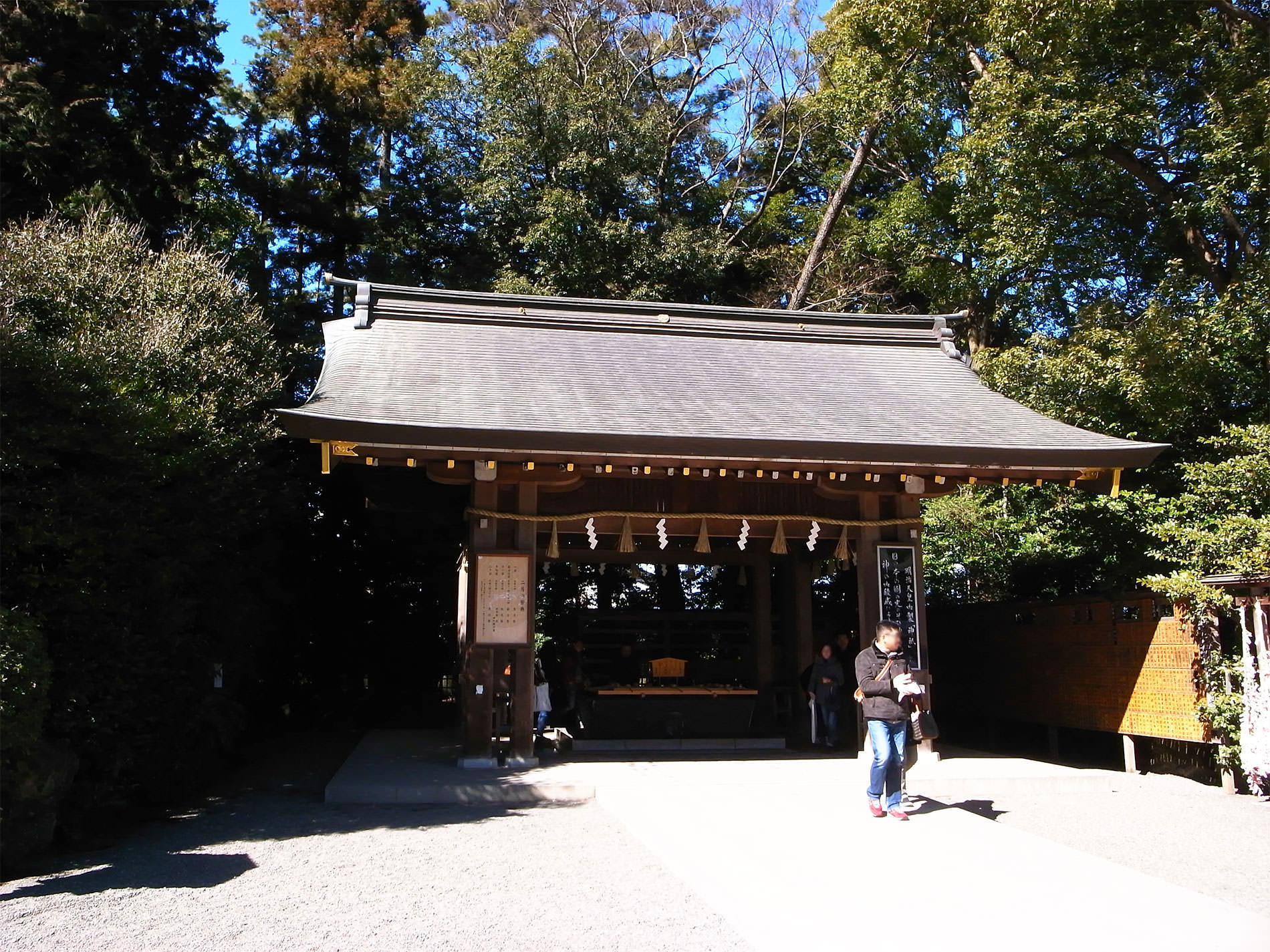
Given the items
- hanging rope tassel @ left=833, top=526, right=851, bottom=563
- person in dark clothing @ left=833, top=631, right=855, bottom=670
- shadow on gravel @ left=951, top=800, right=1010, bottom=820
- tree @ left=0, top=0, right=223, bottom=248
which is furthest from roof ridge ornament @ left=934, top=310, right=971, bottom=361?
tree @ left=0, top=0, right=223, bottom=248

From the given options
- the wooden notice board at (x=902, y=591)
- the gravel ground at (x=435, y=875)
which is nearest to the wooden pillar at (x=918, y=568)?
the wooden notice board at (x=902, y=591)

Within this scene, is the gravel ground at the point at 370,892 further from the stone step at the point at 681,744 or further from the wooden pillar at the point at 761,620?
the wooden pillar at the point at 761,620

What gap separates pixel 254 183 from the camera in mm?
18781

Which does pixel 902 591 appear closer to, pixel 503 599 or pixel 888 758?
pixel 888 758

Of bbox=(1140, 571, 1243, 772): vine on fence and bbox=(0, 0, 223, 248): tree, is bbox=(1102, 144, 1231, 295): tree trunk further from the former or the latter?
bbox=(0, 0, 223, 248): tree

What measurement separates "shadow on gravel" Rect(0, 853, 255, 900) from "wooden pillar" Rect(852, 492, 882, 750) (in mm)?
5252

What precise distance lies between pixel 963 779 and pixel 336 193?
58.5ft

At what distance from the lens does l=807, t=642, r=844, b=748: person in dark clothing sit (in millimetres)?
9656

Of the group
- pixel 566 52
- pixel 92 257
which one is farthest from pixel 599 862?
pixel 566 52

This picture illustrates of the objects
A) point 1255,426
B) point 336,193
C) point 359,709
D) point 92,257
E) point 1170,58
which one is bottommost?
point 359,709

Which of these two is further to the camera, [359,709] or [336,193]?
[336,193]

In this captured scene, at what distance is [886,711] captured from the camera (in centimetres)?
585

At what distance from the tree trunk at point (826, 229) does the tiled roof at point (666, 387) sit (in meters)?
8.49

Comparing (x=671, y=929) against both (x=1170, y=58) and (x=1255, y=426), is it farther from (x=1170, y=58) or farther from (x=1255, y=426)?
(x=1170, y=58)
